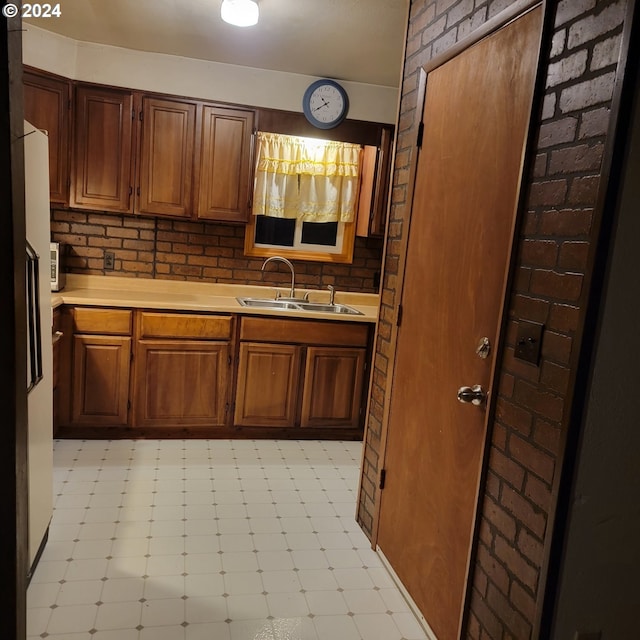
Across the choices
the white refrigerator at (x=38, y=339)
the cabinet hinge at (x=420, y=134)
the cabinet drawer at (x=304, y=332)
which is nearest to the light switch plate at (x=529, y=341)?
the cabinet hinge at (x=420, y=134)

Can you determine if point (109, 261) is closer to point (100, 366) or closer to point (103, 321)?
point (103, 321)

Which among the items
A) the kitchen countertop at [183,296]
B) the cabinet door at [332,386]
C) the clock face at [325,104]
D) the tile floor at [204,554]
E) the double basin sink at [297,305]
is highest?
the clock face at [325,104]

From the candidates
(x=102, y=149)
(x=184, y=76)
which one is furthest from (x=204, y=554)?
(x=184, y=76)

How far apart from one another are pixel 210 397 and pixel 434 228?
1987mm

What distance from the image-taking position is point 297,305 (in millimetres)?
3818

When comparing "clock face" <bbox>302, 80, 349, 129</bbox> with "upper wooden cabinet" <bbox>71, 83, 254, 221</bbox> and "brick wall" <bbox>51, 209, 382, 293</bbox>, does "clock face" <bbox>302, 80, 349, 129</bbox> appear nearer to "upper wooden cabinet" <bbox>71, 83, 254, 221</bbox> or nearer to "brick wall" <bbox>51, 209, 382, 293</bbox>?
"upper wooden cabinet" <bbox>71, 83, 254, 221</bbox>

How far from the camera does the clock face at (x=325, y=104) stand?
11.8 feet

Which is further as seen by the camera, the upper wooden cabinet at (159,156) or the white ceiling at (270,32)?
the upper wooden cabinet at (159,156)

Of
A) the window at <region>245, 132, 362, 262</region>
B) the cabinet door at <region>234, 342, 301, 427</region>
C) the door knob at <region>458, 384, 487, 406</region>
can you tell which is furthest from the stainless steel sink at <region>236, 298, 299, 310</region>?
the door knob at <region>458, 384, 487, 406</region>

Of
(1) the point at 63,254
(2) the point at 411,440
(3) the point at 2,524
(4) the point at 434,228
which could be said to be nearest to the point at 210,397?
(1) the point at 63,254

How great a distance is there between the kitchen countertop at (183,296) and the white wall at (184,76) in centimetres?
123

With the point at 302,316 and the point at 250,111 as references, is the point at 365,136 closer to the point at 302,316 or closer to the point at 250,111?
the point at 250,111

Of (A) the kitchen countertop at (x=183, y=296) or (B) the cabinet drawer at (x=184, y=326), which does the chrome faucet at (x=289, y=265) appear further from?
(B) the cabinet drawer at (x=184, y=326)

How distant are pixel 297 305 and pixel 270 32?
1710 millimetres
